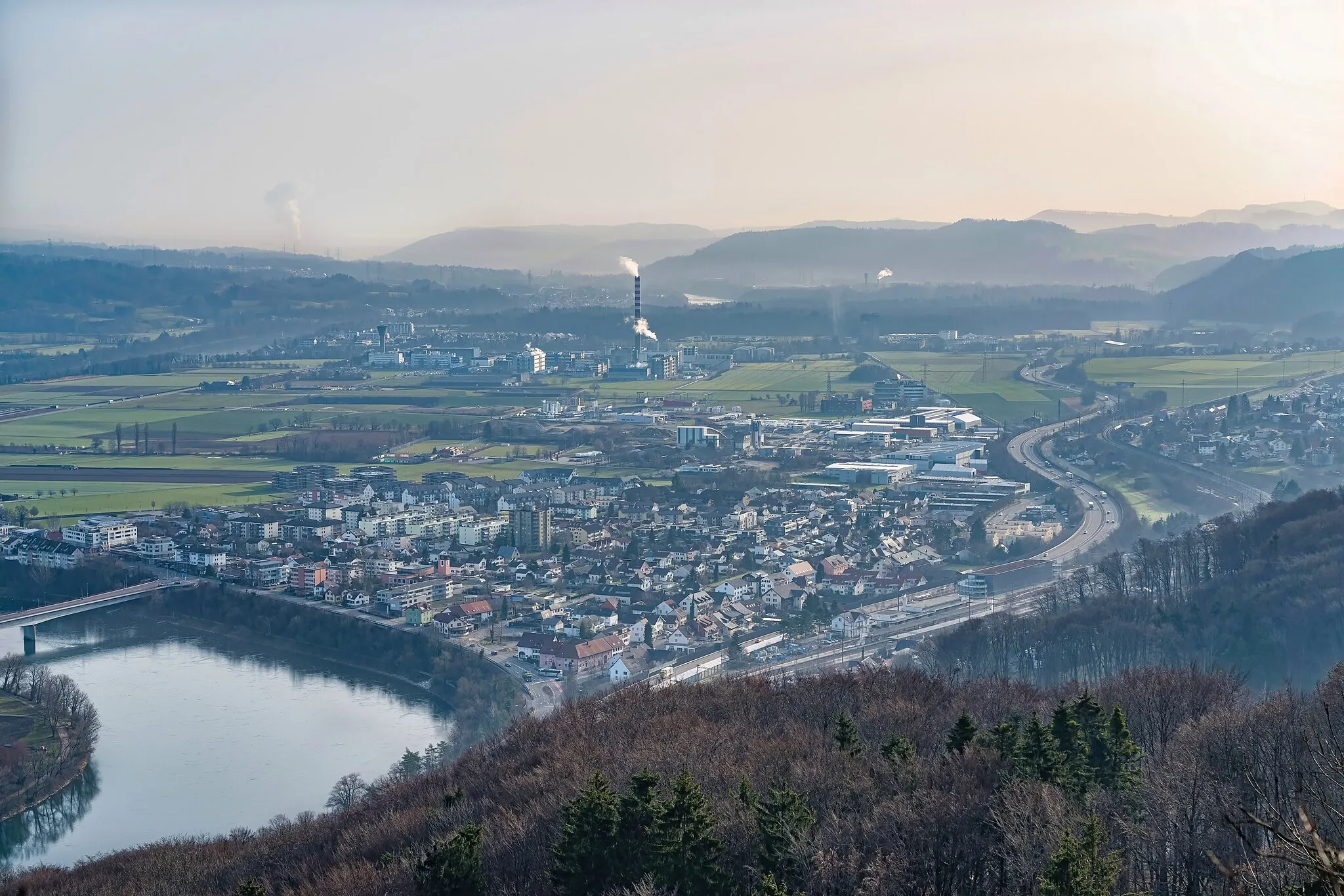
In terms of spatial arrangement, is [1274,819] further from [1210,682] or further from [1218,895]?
[1210,682]

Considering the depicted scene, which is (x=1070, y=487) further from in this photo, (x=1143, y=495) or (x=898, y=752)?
(x=898, y=752)

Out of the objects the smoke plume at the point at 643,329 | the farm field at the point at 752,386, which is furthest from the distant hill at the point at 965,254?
the farm field at the point at 752,386

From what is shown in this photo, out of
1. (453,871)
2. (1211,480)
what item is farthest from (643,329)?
(453,871)

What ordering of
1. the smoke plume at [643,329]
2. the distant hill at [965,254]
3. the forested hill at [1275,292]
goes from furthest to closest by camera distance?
the distant hill at [965,254]
the smoke plume at [643,329]
the forested hill at [1275,292]

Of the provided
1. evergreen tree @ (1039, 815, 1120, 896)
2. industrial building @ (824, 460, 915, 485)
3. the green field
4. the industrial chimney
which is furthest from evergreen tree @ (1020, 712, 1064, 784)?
the industrial chimney

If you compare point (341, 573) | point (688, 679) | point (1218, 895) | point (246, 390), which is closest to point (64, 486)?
point (341, 573)

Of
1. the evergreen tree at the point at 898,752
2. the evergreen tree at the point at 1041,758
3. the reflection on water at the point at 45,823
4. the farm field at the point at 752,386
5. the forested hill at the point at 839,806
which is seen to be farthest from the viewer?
the farm field at the point at 752,386

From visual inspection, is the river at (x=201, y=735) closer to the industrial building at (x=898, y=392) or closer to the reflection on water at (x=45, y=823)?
the reflection on water at (x=45, y=823)

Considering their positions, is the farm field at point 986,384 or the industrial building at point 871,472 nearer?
the industrial building at point 871,472
